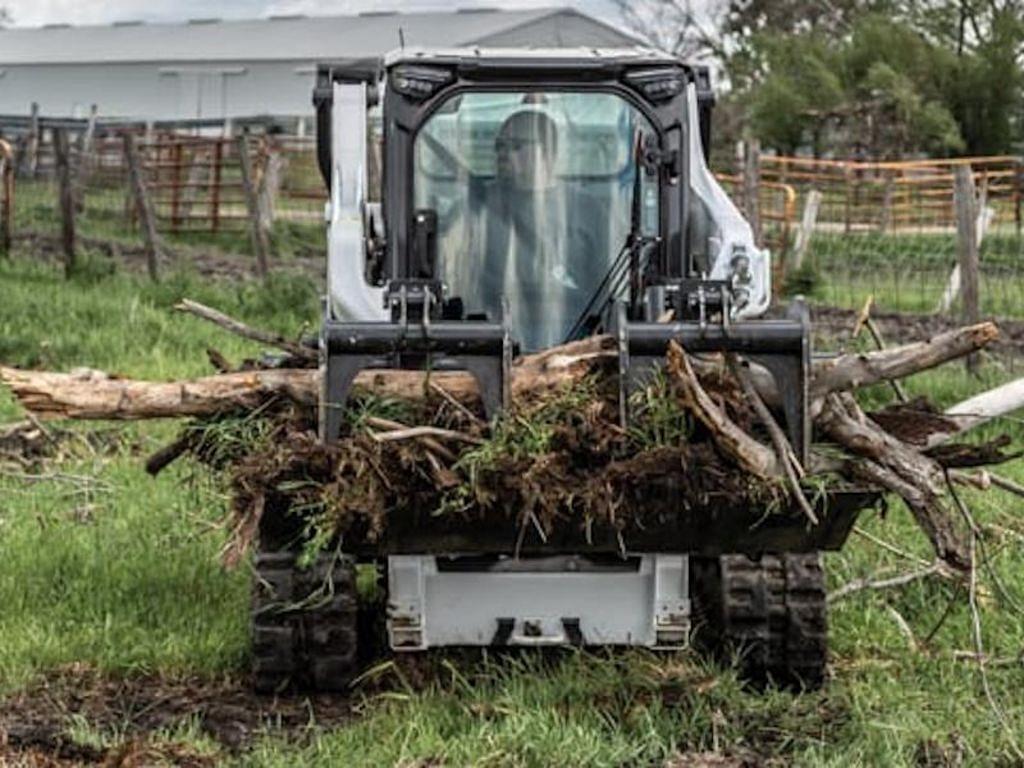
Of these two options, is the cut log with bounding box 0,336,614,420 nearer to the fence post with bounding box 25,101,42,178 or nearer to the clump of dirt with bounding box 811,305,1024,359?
the clump of dirt with bounding box 811,305,1024,359

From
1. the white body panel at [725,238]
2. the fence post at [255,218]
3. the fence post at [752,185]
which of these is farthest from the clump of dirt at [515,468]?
the fence post at [255,218]

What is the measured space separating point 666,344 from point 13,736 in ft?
7.16

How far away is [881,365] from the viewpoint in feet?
17.6

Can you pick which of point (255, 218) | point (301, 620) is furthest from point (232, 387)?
point (255, 218)

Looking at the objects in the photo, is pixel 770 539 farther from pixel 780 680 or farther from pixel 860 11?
pixel 860 11

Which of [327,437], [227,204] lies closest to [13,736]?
[327,437]

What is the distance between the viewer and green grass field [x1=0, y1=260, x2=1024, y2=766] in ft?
17.6

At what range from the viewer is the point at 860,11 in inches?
1981

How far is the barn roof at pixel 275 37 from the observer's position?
205 ft

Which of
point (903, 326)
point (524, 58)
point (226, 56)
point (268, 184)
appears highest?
point (226, 56)

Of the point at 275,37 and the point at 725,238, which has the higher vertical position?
the point at 275,37

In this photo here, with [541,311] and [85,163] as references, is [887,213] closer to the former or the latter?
[85,163]

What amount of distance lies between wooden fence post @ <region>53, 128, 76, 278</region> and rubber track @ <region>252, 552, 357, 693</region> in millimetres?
12055

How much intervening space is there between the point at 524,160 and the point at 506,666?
1.88 meters
